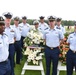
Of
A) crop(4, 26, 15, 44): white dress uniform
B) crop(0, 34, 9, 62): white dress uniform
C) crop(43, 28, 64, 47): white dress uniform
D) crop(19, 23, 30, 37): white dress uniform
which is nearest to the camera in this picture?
crop(0, 34, 9, 62): white dress uniform

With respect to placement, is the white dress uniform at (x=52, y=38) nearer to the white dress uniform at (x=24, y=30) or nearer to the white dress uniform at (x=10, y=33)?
the white dress uniform at (x=10, y=33)

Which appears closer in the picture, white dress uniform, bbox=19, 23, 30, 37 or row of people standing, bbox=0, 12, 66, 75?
row of people standing, bbox=0, 12, 66, 75

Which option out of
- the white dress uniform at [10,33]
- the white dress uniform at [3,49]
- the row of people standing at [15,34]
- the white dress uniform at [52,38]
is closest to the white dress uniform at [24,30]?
the row of people standing at [15,34]

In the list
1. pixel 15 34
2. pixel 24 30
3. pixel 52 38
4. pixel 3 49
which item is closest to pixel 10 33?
pixel 15 34

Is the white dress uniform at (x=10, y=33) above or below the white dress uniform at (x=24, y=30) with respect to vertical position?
above

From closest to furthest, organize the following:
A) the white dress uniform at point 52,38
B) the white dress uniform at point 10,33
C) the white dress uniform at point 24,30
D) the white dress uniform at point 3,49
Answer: the white dress uniform at point 3,49 < the white dress uniform at point 52,38 < the white dress uniform at point 10,33 < the white dress uniform at point 24,30

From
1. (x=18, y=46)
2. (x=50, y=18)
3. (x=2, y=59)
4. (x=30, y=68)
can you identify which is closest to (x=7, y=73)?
(x=2, y=59)

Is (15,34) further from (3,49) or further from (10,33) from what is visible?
(3,49)

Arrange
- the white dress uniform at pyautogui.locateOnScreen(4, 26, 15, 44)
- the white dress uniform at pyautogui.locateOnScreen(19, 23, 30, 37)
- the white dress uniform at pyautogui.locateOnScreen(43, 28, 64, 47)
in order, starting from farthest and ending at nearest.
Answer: the white dress uniform at pyautogui.locateOnScreen(19, 23, 30, 37) < the white dress uniform at pyautogui.locateOnScreen(4, 26, 15, 44) < the white dress uniform at pyautogui.locateOnScreen(43, 28, 64, 47)

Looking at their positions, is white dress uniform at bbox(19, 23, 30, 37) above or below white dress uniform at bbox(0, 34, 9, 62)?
below

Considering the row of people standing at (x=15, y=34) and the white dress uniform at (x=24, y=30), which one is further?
the white dress uniform at (x=24, y=30)

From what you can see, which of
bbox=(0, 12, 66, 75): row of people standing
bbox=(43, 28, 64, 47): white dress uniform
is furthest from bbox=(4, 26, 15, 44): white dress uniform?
bbox=(43, 28, 64, 47): white dress uniform

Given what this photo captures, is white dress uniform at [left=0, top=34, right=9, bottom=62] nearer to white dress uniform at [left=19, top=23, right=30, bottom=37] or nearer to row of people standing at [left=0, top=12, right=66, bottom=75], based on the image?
row of people standing at [left=0, top=12, right=66, bottom=75]

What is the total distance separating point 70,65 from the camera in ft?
23.7
